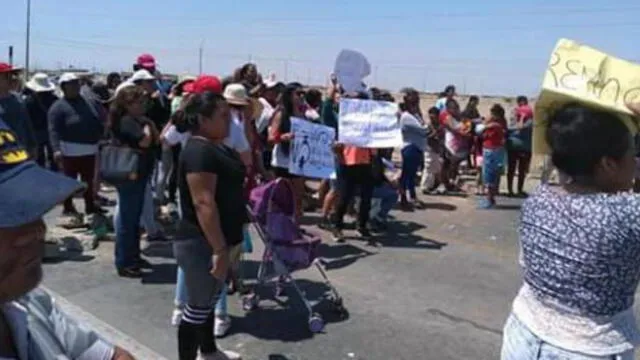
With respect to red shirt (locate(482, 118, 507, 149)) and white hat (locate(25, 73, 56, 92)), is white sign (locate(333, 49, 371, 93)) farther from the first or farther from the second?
white hat (locate(25, 73, 56, 92))

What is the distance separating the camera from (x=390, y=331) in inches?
219

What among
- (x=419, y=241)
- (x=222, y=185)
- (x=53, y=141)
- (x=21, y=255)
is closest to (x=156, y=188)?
(x=53, y=141)

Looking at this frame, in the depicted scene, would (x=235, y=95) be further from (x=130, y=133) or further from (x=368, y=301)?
(x=368, y=301)

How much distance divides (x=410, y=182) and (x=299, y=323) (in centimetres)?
581

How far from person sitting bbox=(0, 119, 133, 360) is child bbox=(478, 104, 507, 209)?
10.1 m

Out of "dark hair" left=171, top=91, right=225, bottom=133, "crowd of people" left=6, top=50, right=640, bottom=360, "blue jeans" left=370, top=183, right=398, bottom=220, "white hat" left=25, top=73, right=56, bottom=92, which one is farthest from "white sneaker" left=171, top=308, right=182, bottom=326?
"white hat" left=25, top=73, right=56, bottom=92

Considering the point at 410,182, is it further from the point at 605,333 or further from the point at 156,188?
the point at 605,333

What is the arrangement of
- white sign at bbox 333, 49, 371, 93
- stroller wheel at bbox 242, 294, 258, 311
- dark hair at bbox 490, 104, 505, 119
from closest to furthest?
stroller wheel at bbox 242, 294, 258, 311, white sign at bbox 333, 49, 371, 93, dark hair at bbox 490, 104, 505, 119

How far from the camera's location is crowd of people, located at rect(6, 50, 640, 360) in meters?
1.72

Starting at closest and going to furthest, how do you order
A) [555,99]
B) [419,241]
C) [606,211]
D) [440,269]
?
[606,211]
[555,99]
[440,269]
[419,241]

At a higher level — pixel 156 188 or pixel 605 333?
pixel 605 333

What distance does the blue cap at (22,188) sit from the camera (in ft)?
4.50

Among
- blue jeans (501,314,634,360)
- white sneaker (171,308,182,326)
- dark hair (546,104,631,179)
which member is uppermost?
dark hair (546,104,631,179)

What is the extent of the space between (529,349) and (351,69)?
22.6 feet
